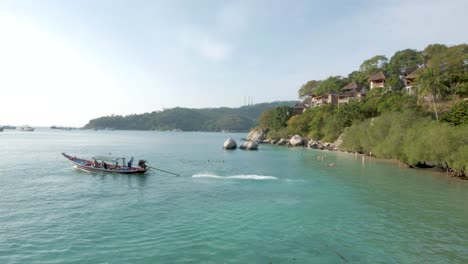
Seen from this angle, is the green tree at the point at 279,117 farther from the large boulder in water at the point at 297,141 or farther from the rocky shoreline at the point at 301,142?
the large boulder in water at the point at 297,141

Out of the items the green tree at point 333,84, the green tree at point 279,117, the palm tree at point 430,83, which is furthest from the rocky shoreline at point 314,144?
the green tree at point 333,84

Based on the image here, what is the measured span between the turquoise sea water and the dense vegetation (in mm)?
5226

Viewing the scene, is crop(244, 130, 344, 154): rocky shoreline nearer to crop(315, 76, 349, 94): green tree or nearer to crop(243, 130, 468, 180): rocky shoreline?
crop(243, 130, 468, 180): rocky shoreline

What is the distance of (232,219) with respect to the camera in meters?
22.8

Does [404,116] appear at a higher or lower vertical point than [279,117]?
lower

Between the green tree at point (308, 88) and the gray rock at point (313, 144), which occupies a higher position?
the green tree at point (308, 88)

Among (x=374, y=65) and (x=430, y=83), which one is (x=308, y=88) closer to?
(x=374, y=65)

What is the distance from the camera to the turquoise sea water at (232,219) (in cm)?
1688

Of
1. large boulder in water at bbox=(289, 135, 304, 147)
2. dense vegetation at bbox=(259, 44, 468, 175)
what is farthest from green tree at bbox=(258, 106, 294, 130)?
large boulder in water at bbox=(289, 135, 304, 147)

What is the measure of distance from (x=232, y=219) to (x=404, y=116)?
47.2 metres

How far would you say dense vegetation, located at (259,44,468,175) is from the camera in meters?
41.1

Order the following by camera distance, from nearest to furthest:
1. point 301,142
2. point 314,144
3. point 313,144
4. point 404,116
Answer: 1. point 404,116
2. point 314,144
3. point 313,144
4. point 301,142

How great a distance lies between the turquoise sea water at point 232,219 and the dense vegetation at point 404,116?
5.23 meters

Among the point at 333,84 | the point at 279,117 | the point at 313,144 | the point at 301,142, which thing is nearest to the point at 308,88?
the point at 333,84
